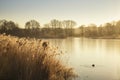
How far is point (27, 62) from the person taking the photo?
8.51 metres

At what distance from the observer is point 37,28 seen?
204 feet

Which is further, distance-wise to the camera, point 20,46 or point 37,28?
point 37,28

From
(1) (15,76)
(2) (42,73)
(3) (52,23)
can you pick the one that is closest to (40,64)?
(2) (42,73)

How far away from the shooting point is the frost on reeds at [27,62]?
811cm

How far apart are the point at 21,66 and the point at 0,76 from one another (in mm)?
669

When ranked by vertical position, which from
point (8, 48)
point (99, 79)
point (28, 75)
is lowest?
point (99, 79)

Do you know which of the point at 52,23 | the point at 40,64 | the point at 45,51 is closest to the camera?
the point at 40,64

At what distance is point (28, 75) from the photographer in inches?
314

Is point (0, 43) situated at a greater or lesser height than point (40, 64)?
greater

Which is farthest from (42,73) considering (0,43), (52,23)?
(52,23)

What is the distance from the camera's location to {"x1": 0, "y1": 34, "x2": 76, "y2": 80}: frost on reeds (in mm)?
8109

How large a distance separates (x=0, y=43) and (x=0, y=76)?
137 centimetres

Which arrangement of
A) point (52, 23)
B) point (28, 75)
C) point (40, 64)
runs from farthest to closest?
1. point (52, 23)
2. point (40, 64)
3. point (28, 75)

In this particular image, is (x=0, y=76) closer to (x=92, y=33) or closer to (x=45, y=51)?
(x=45, y=51)
